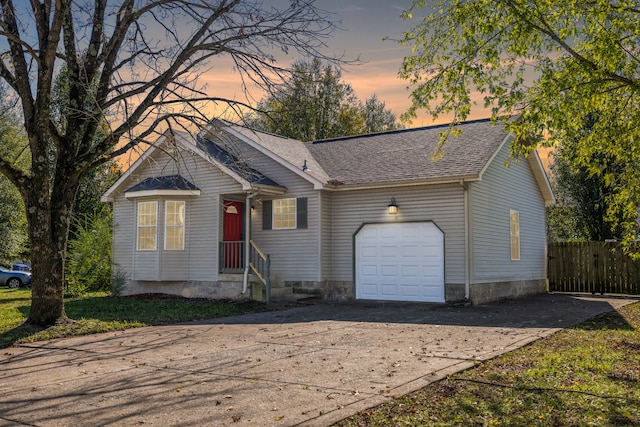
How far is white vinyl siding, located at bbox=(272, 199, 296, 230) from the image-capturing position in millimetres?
16656

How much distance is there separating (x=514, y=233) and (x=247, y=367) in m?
12.8

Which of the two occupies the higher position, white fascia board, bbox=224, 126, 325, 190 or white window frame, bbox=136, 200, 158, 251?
white fascia board, bbox=224, 126, 325, 190

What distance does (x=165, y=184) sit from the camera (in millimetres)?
17281

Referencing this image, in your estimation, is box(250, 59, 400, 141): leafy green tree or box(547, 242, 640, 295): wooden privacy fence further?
box(250, 59, 400, 141): leafy green tree

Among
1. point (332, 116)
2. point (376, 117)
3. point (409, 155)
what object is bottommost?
point (409, 155)

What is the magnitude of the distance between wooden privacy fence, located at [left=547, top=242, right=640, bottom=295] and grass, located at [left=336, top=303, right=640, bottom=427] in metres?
12.6

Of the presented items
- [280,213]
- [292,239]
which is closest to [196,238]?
[280,213]

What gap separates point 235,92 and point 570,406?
26.4 ft

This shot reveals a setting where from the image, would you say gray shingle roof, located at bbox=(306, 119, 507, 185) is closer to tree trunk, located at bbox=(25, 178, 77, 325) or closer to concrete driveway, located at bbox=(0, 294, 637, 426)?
concrete driveway, located at bbox=(0, 294, 637, 426)

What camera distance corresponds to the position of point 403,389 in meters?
5.77

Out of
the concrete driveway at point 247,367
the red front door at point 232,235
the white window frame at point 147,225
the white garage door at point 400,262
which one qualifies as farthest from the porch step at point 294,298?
the white window frame at point 147,225

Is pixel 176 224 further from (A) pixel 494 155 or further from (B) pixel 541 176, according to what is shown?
(B) pixel 541 176

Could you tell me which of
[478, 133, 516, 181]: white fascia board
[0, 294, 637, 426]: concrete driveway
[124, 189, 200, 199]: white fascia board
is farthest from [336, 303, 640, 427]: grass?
[124, 189, 200, 199]: white fascia board

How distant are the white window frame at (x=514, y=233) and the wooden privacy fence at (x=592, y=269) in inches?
139
